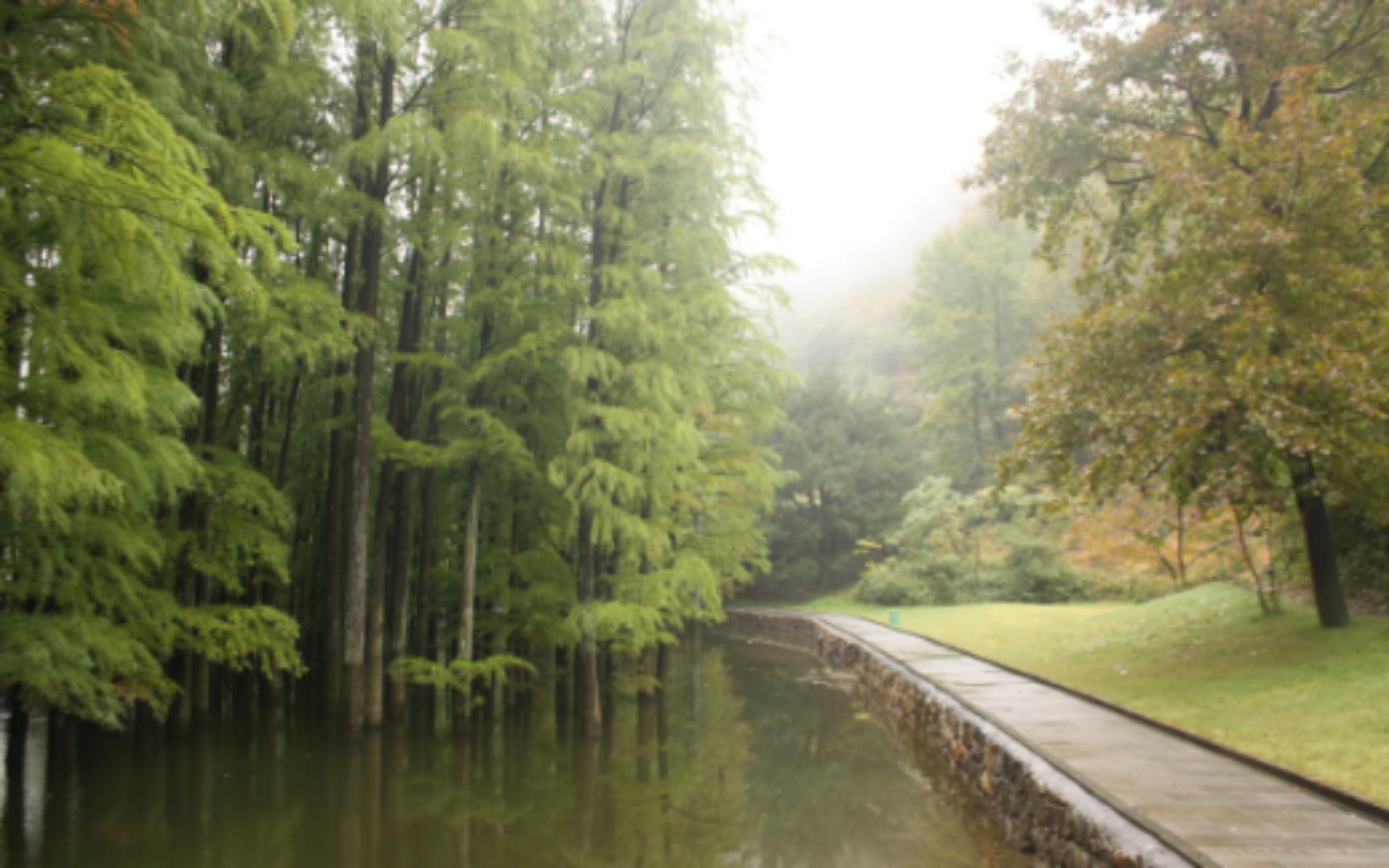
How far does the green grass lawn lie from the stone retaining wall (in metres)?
1.85

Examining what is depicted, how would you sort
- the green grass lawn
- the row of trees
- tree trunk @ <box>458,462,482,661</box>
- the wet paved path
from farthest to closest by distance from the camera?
1. tree trunk @ <box>458,462,482,661</box>
2. the row of trees
3. the green grass lawn
4. the wet paved path

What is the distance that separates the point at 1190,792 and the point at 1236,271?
579 centimetres

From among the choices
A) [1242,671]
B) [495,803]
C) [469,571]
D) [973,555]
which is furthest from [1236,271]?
[973,555]

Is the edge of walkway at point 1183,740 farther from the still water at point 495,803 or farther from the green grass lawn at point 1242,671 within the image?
the still water at point 495,803

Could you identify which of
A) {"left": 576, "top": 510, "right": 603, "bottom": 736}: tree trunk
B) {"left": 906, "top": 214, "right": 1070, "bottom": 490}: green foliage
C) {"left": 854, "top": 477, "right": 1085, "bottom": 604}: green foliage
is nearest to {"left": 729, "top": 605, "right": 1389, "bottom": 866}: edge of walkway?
{"left": 576, "top": 510, "right": 603, "bottom": 736}: tree trunk

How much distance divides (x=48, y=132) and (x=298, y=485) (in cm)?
1258

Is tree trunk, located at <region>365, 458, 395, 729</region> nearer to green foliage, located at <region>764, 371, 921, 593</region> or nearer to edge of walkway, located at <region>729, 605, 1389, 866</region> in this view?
edge of walkway, located at <region>729, 605, 1389, 866</region>

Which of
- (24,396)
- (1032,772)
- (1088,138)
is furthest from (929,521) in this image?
(24,396)

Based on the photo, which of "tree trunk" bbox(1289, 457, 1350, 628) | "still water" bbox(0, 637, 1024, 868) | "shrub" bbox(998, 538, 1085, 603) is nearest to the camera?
"still water" bbox(0, 637, 1024, 868)

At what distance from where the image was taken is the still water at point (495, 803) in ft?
23.5

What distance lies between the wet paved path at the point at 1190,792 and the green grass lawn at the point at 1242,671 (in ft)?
→ 1.30

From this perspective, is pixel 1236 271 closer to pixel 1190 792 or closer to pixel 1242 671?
pixel 1242 671

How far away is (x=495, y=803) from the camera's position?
8773mm

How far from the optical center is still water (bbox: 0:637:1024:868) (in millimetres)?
7176
